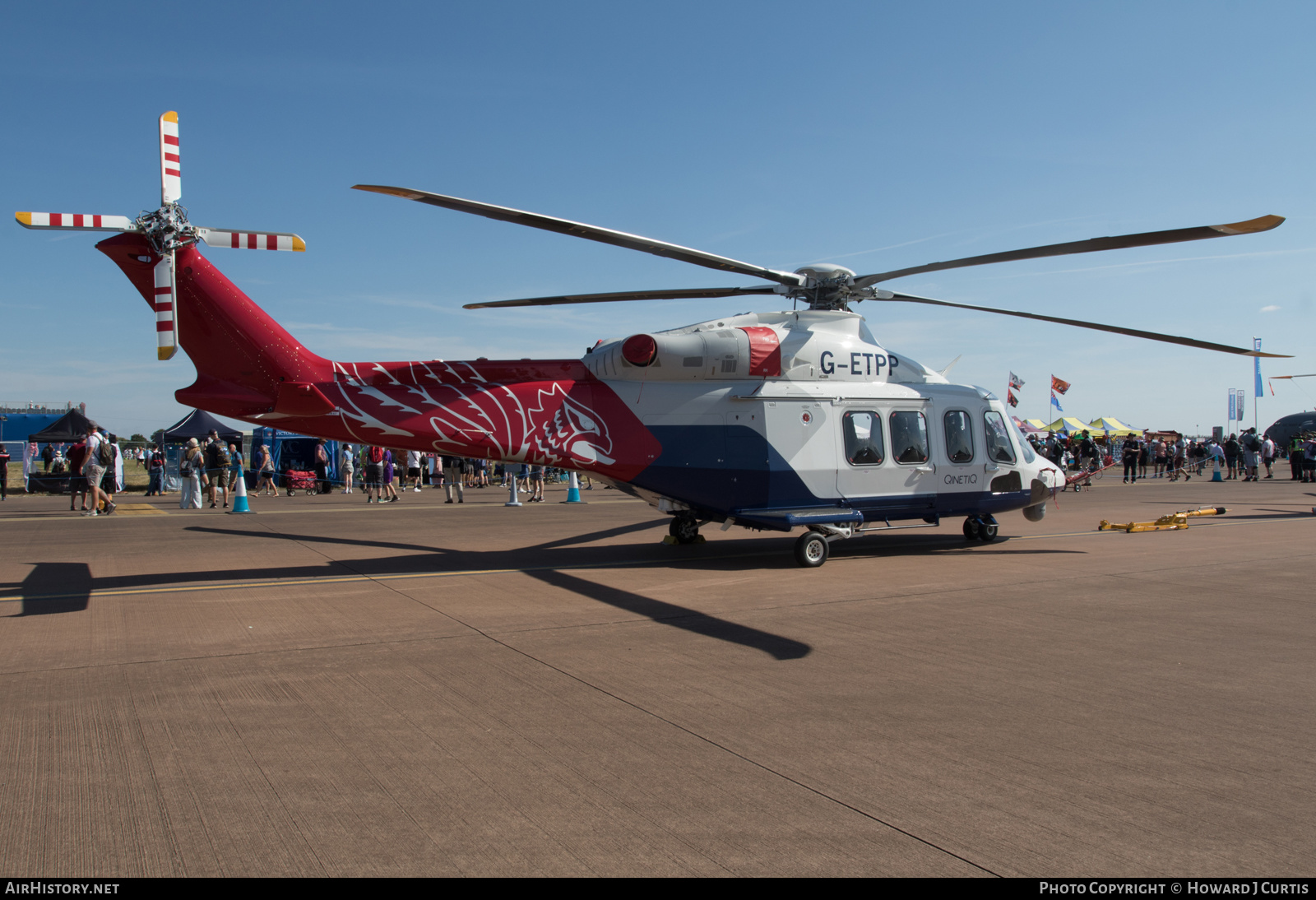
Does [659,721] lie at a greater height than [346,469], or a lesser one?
lesser

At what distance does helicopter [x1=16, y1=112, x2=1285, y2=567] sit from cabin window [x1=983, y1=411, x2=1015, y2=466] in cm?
2

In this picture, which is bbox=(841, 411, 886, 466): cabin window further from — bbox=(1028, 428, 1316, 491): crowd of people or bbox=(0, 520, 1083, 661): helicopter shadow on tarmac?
bbox=(1028, 428, 1316, 491): crowd of people

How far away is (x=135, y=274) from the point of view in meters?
8.91

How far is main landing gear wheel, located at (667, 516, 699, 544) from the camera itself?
41.8 feet

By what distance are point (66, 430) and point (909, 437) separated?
1226 inches

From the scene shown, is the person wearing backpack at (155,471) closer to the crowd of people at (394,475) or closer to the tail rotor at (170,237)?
the crowd of people at (394,475)

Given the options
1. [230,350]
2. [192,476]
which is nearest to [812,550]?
[230,350]

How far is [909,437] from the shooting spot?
1200 cm

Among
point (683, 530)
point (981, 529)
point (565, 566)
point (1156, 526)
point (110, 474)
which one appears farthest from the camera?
point (110, 474)

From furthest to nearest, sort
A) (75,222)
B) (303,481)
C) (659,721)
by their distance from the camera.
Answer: (303,481) < (75,222) < (659,721)

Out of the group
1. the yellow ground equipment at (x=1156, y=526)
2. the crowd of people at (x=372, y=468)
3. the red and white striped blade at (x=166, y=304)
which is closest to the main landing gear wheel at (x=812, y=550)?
the yellow ground equipment at (x=1156, y=526)

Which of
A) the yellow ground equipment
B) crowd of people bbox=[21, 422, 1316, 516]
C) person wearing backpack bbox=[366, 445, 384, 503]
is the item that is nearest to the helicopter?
the yellow ground equipment

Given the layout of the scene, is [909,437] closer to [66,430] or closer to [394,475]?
[394,475]
